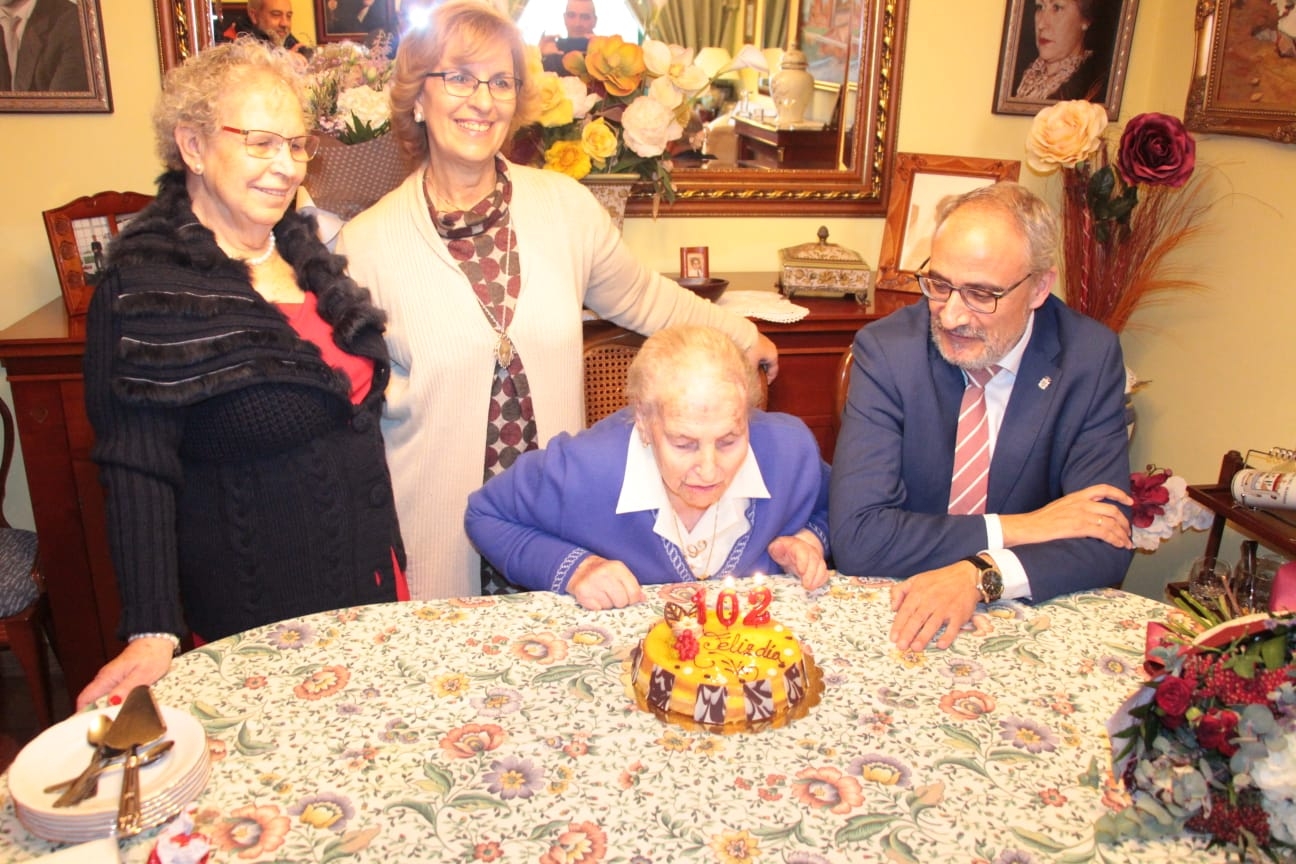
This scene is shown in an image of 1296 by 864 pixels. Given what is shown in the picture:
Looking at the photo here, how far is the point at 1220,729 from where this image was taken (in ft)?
3.43

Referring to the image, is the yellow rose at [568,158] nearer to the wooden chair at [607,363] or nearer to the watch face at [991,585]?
the wooden chair at [607,363]

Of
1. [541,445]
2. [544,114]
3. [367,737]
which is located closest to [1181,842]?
[367,737]

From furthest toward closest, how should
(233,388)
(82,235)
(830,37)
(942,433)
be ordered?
(830,37) < (82,235) < (942,433) < (233,388)

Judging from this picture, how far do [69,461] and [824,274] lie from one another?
224 centimetres

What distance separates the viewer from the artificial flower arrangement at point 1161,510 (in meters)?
2.73

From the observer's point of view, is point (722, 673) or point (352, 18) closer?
point (722, 673)

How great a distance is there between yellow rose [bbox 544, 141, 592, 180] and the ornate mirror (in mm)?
701

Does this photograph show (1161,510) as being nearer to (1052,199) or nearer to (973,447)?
(973,447)

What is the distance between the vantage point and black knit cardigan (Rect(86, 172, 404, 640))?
1.63 metres

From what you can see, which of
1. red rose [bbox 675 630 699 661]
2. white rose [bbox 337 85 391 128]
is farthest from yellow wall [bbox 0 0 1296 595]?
red rose [bbox 675 630 699 661]

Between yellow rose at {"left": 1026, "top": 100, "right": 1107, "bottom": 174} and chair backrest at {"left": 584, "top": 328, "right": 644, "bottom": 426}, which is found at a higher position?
yellow rose at {"left": 1026, "top": 100, "right": 1107, "bottom": 174}

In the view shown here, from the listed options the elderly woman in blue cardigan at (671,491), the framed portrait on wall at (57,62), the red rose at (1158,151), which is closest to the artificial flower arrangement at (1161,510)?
the red rose at (1158,151)

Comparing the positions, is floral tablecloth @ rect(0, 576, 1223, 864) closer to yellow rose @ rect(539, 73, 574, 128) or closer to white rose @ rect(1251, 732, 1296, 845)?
white rose @ rect(1251, 732, 1296, 845)

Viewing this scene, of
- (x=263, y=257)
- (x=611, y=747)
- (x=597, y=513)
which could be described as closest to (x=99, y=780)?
(x=611, y=747)
